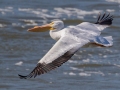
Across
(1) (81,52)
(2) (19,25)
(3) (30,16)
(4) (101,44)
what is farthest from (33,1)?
(4) (101,44)

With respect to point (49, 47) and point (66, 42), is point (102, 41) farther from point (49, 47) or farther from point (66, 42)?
point (49, 47)

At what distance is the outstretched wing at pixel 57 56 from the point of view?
594 cm

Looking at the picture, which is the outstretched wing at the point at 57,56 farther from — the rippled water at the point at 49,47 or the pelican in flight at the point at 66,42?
the rippled water at the point at 49,47

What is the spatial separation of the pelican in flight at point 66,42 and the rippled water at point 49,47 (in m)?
0.92

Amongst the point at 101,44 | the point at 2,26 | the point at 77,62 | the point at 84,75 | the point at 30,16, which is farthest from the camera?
the point at 30,16

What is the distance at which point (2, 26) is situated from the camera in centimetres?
1098

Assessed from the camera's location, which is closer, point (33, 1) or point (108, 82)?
point (108, 82)

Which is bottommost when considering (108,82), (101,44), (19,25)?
(108,82)

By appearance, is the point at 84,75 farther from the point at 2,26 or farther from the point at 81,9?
the point at 81,9

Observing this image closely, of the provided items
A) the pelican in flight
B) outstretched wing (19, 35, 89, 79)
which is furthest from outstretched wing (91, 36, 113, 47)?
outstretched wing (19, 35, 89, 79)

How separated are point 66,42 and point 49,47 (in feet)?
10.8

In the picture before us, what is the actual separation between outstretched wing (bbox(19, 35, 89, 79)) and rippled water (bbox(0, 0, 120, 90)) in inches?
56.9

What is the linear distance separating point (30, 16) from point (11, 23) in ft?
2.43

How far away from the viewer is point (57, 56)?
19.7 ft
